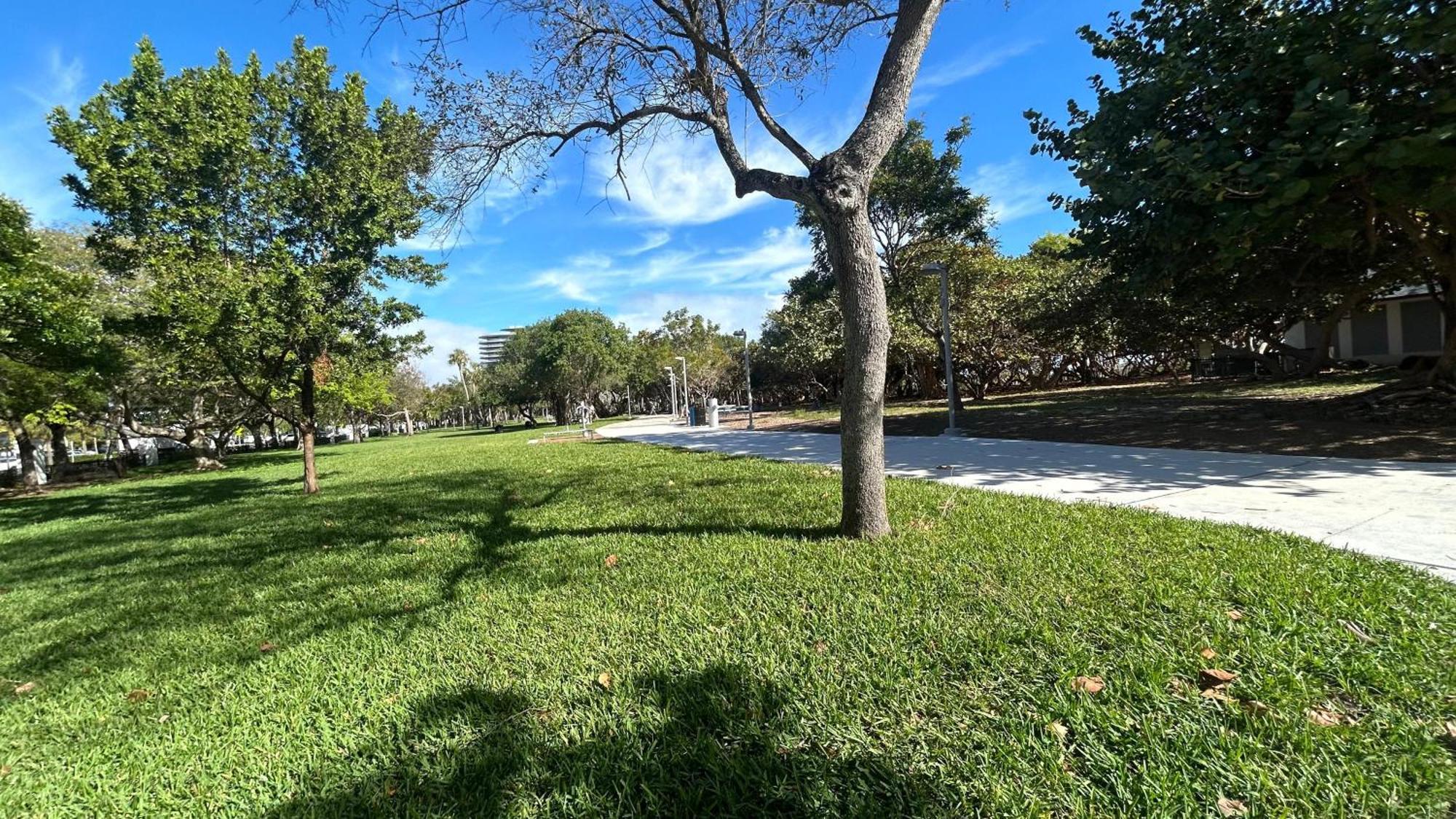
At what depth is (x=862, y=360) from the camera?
414 centimetres

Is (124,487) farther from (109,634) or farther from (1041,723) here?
(1041,723)

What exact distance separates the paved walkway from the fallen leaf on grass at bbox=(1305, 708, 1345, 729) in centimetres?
195

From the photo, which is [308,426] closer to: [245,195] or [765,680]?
[245,195]

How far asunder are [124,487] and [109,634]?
1753cm

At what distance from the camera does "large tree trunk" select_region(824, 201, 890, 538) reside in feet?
13.6

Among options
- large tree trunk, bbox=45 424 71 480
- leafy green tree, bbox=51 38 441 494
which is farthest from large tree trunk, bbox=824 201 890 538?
large tree trunk, bbox=45 424 71 480

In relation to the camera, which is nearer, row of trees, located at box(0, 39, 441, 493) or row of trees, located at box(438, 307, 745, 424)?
row of trees, located at box(0, 39, 441, 493)

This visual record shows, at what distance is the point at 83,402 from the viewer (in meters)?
14.6

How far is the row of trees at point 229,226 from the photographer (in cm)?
850

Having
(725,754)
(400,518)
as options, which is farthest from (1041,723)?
(400,518)

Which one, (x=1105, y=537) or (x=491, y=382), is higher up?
(x=491, y=382)

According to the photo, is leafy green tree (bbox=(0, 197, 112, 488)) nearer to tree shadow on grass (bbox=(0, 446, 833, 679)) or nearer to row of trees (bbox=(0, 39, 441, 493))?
row of trees (bbox=(0, 39, 441, 493))

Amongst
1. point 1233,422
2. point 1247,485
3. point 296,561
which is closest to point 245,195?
point 296,561

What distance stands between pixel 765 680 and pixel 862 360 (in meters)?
2.47
